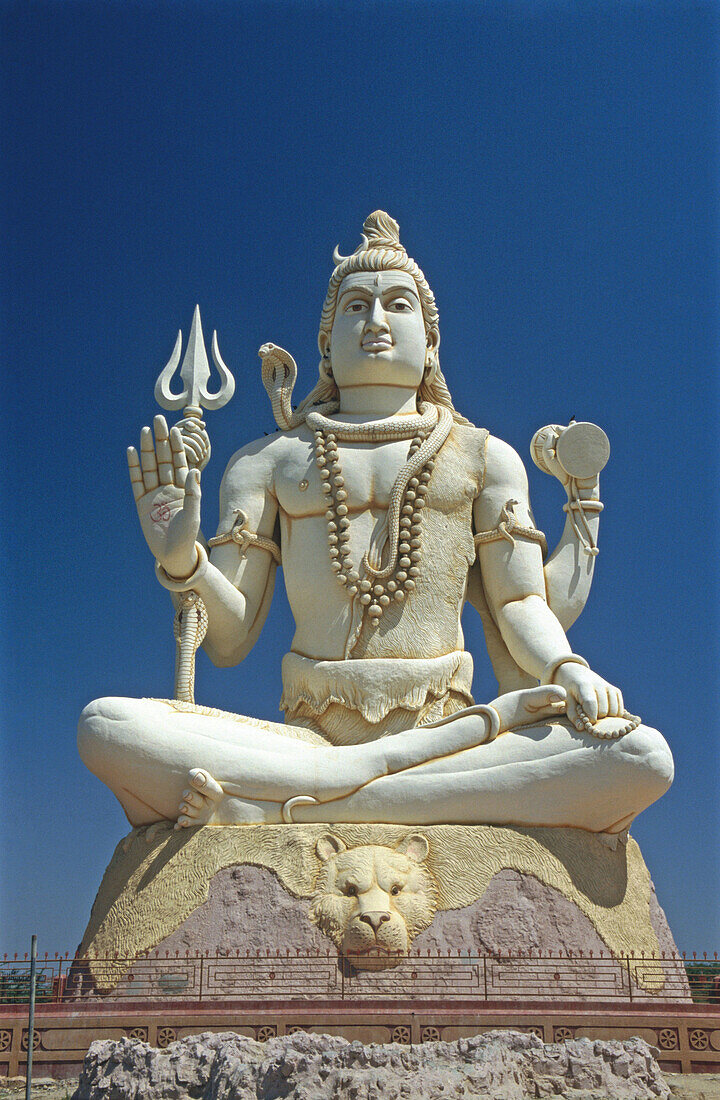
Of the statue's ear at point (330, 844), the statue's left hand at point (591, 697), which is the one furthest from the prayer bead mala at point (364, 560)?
the statue's ear at point (330, 844)

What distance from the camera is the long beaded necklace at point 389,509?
9445 mm

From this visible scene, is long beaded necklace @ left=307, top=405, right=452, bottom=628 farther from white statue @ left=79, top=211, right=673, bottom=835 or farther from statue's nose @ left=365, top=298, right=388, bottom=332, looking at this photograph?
statue's nose @ left=365, top=298, right=388, bottom=332

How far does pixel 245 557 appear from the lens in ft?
32.6

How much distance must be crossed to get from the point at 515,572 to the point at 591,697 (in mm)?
1518

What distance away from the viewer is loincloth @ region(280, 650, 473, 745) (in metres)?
9.15

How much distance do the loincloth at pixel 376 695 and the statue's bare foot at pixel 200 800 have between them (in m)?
1.16

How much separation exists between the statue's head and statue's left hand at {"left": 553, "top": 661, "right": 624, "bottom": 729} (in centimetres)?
267

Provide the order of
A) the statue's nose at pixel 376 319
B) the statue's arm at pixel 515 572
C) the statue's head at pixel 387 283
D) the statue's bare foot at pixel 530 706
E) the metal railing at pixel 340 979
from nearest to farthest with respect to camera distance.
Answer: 1. the metal railing at pixel 340 979
2. the statue's bare foot at pixel 530 706
3. the statue's arm at pixel 515 572
4. the statue's nose at pixel 376 319
5. the statue's head at pixel 387 283

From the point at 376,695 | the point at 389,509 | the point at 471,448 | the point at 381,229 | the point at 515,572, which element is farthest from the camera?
the point at 381,229

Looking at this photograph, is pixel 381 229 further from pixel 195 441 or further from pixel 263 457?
pixel 195 441

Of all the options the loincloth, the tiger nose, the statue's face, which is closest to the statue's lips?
the statue's face

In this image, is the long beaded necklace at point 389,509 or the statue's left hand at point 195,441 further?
the long beaded necklace at point 389,509

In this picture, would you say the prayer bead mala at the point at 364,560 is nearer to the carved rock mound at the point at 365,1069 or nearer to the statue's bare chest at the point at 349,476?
the statue's bare chest at the point at 349,476

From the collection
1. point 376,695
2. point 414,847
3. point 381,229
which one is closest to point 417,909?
point 414,847
